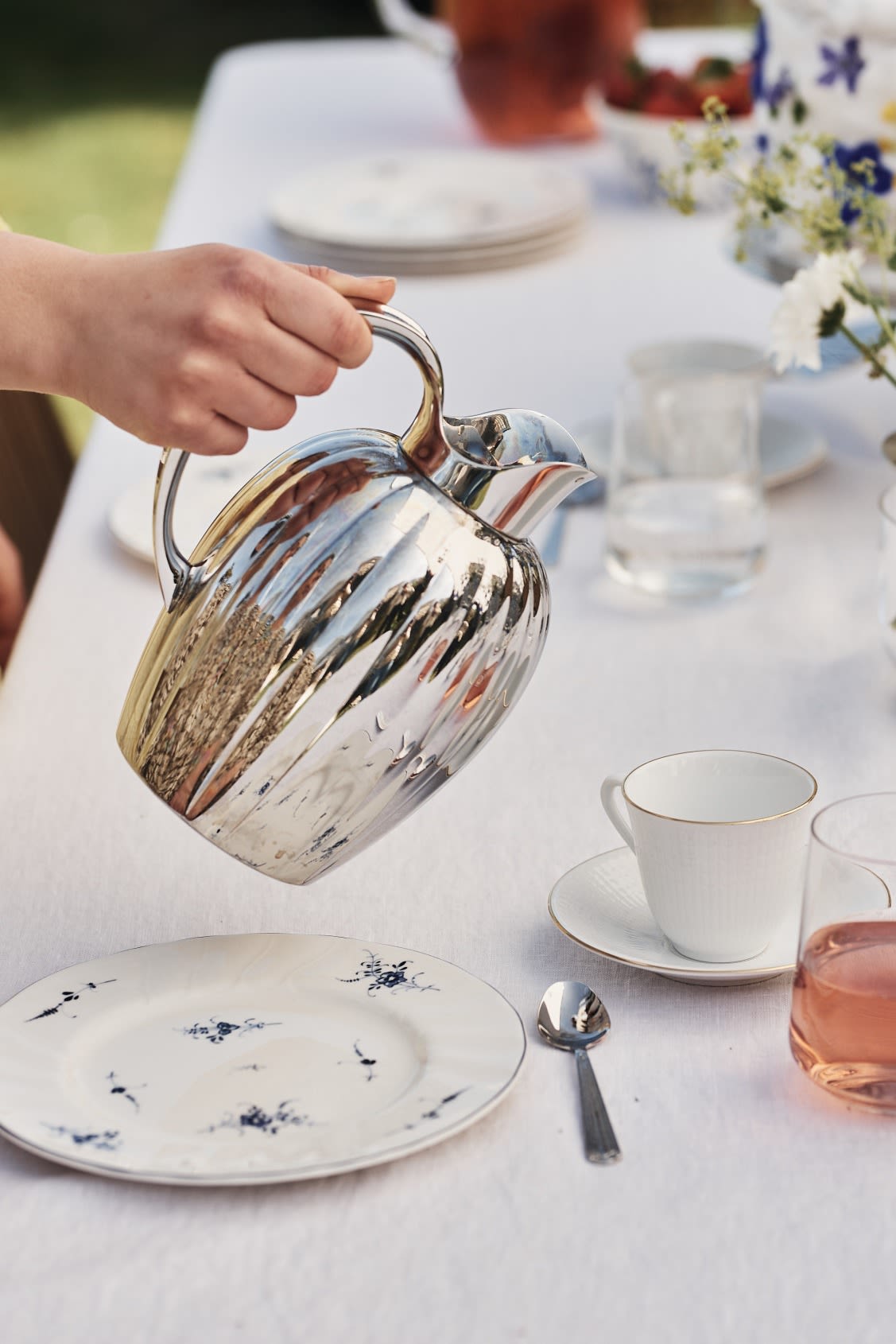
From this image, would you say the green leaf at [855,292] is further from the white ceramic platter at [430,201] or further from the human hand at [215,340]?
the white ceramic platter at [430,201]

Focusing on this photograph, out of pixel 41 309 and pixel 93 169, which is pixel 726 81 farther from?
pixel 93 169

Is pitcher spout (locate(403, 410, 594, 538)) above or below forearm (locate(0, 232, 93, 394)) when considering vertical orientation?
below

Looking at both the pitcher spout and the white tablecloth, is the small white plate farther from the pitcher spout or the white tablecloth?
the pitcher spout

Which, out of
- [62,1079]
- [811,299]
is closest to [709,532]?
[811,299]

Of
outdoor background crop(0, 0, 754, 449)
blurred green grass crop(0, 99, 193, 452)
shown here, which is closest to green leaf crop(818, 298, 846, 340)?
outdoor background crop(0, 0, 754, 449)

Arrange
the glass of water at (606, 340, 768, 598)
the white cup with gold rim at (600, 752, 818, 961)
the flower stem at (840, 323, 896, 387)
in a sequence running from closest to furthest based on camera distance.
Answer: the white cup with gold rim at (600, 752, 818, 961) < the flower stem at (840, 323, 896, 387) < the glass of water at (606, 340, 768, 598)

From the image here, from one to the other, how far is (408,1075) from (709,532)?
1.49ft

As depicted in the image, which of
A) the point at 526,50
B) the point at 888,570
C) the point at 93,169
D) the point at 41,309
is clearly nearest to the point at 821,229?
the point at 888,570

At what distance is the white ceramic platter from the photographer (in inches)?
51.6

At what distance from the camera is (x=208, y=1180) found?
424mm

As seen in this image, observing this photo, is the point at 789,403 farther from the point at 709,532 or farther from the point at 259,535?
the point at 259,535

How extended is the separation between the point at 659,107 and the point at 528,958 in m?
1.05

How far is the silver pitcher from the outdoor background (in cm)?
227

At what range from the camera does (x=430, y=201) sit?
143 centimetres
